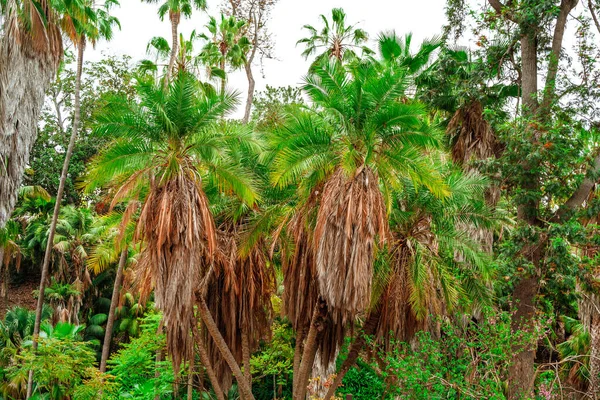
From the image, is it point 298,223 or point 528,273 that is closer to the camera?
point 528,273

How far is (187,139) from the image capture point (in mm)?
13156

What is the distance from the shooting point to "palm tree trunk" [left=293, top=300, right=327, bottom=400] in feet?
46.7

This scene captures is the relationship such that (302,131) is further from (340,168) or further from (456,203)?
(456,203)

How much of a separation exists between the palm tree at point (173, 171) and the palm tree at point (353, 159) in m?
1.46

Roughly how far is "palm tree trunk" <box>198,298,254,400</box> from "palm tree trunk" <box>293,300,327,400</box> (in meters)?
1.39

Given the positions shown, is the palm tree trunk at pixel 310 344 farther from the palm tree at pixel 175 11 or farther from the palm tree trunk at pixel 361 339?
the palm tree at pixel 175 11

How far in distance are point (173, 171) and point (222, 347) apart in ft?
16.7

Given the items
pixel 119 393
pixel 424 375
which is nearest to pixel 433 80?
pixel 424 375

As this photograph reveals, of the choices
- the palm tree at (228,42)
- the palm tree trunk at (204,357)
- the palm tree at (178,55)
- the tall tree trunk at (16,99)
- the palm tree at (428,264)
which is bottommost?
the palm tree trunk at (204,357)

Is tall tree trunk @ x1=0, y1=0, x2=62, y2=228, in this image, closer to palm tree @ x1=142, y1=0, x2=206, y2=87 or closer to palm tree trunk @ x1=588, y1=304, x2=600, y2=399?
palm tree @ x1=142, y1=0, x2=206, y2=87

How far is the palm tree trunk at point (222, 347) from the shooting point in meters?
14.6

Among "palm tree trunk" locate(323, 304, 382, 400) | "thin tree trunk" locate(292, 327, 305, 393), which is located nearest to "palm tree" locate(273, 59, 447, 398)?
"palm tree trunk" locate(323, 304, 382, 400)

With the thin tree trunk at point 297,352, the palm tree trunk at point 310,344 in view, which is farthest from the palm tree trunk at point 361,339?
the thin tree trunk at point 297,352

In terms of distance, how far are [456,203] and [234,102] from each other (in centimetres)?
568
